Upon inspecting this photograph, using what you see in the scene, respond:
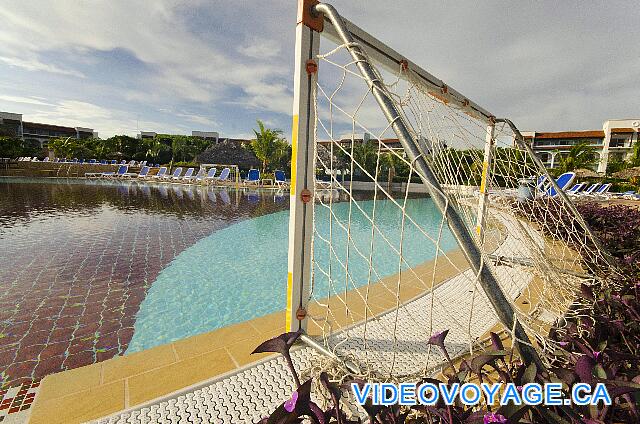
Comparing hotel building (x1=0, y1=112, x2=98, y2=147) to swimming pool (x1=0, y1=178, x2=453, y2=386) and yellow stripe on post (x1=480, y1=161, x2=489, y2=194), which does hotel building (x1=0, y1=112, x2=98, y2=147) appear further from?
yellow stripe on post (x1=480, y1=161, x2=489, y2=194)

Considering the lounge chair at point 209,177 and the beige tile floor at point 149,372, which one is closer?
the beige tile floor at point 149,372

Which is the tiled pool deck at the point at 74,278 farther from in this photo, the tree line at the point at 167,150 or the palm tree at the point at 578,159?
the palm tree at the point at 578,159

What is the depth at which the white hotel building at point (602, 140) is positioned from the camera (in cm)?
4134

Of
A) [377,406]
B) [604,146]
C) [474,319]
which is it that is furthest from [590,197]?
[604,146]

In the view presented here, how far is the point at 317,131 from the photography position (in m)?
1.79

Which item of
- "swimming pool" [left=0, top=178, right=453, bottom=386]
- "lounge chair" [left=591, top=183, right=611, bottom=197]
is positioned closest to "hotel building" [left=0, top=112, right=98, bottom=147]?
"swimming pool" [left=0, top=178, right=453, bottom=386]

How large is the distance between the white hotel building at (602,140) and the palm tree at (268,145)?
35833mm

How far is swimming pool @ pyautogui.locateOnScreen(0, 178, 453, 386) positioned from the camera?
92.8 inches

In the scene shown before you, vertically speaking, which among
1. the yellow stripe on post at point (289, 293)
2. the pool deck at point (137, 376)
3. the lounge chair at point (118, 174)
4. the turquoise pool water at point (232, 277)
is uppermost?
the lounge chair at point (118, 174)

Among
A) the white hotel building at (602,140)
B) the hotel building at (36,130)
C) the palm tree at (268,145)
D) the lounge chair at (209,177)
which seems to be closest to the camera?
the lounge chair at (209,177)

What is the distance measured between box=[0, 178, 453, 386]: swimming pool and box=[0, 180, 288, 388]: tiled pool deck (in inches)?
0.5

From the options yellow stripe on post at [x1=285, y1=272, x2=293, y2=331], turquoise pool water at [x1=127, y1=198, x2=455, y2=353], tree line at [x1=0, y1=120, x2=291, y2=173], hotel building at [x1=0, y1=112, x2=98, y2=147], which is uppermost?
hotel building at [x1=0, y1=112, x2=98, y2=147]

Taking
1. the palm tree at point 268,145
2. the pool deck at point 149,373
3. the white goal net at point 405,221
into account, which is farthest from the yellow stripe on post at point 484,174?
the palm tree at point 268,145

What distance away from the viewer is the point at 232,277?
418 centimetres
